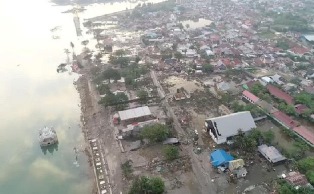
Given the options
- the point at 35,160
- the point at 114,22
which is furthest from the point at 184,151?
the point at 114,22

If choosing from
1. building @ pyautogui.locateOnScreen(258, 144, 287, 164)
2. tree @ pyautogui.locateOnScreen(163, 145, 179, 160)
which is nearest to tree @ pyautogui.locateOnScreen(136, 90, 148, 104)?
tree @ pyautogui.locateOnScreen(163, 145, 179, 160)

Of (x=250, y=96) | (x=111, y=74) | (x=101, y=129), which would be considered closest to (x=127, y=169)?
(x=101, y=129)

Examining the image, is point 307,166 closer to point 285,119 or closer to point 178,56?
point 285,119

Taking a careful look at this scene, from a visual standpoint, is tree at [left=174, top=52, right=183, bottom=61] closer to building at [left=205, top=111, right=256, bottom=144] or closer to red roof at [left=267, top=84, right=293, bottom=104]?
red roof at [left=267, top=84, right=293, bottom=104]

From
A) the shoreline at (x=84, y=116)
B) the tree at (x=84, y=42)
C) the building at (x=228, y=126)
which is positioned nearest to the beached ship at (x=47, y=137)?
the shoreline at (x=84, y=116)

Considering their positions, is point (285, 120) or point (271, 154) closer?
point (271, 154)

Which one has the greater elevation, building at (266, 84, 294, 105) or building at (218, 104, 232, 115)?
building at (266, 84, 294, 105)
